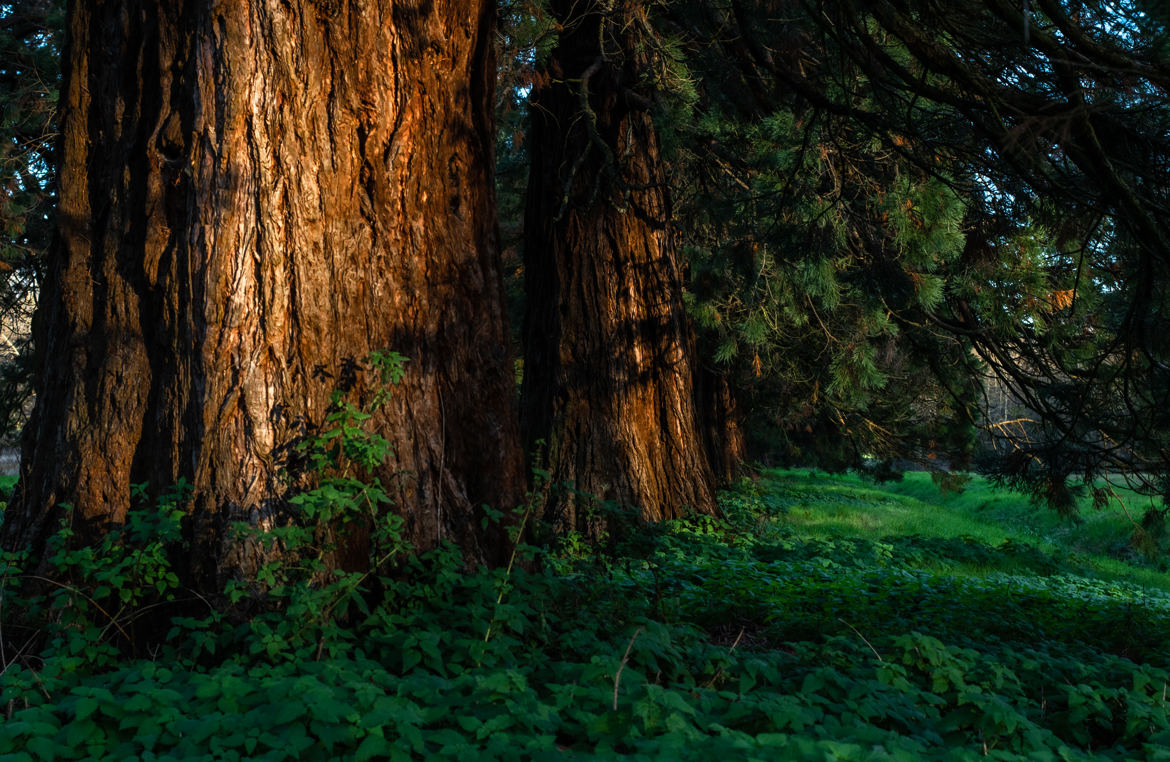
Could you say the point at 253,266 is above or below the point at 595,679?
above

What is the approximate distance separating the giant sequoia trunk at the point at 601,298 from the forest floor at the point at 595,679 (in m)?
1.98

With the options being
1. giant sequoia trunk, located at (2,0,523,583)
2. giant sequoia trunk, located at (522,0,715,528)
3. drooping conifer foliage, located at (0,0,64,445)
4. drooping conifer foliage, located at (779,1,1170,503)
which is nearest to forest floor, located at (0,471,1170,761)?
giant sequoia trunk, located at (2,0,523,583)

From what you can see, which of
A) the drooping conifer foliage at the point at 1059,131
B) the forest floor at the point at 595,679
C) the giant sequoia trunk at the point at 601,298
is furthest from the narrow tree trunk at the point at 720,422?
the forest floor at the point at 595,679

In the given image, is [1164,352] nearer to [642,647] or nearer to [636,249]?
[642,647]

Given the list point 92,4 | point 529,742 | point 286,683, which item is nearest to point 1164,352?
point 529,742

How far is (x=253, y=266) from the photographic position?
372 cm

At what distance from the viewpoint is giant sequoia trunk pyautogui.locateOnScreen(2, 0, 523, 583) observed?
370 cm

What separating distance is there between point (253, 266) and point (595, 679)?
7.68 feet

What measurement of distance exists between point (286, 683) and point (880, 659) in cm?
244

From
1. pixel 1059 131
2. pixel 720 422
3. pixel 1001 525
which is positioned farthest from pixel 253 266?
pixel 1001 525

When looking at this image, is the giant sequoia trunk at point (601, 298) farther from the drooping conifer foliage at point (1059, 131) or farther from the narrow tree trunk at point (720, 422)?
the narrow tree trunk at point (720, 422)

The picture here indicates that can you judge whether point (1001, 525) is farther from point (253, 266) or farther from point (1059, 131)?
point (253, 266)

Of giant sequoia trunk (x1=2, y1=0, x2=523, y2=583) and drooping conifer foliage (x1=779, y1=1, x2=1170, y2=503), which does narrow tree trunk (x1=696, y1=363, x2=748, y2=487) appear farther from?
giant sequoia trunk (x1=2, y1=0, x2=523, y2=583)

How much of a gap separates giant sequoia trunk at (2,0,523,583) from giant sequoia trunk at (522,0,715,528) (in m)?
3.08
